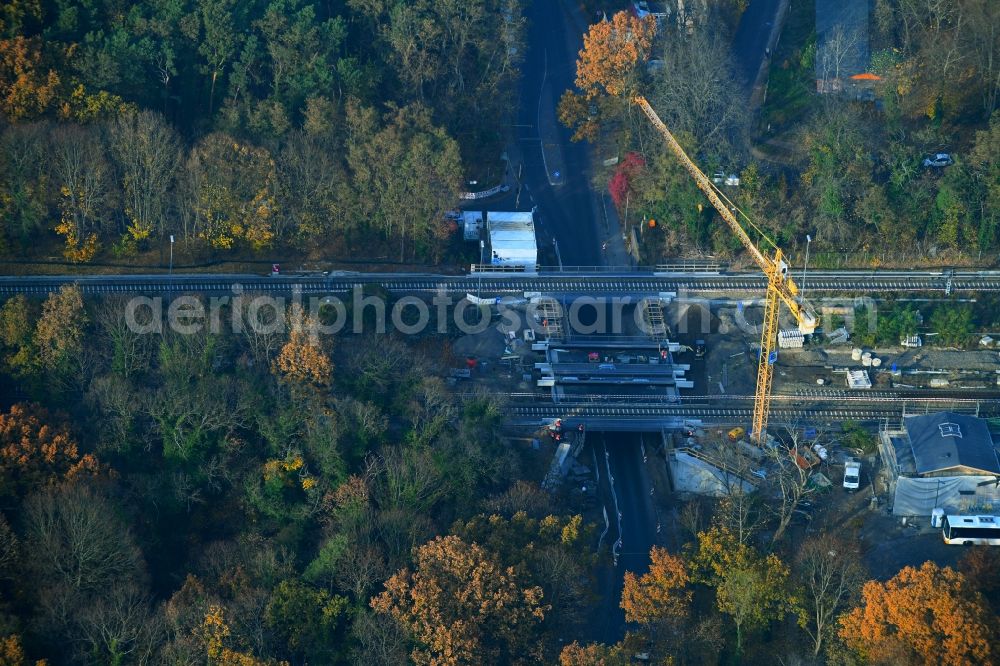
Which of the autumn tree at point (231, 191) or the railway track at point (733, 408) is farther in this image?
the autumn tree at point (231, 191)

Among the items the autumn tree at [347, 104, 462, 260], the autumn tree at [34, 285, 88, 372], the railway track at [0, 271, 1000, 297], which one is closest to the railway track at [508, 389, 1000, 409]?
the railway track at [0, 271, 1000, 297]

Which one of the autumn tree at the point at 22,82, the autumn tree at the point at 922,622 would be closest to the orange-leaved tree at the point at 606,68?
the autumn tree at the point at 22,82

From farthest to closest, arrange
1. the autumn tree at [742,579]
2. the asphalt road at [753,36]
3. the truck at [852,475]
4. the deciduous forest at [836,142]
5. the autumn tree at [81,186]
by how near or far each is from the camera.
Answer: the asphalt road at [753,36] → the deciduous forest at [836,142] → the autumn tree at [81,186] → the truck at [852,475] → the autumn tree at [742,579]

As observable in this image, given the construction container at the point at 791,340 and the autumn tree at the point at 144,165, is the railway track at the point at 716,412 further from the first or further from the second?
the autumn tree at the point at 144,165

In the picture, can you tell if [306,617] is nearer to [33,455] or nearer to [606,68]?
[33,455]

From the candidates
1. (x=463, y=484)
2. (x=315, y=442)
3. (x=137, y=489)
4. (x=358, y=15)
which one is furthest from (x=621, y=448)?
(x=358, y=15)

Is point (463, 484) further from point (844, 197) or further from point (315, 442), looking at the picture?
point (844, 197)

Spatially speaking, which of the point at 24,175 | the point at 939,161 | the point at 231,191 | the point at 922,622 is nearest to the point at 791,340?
the point at 939,161

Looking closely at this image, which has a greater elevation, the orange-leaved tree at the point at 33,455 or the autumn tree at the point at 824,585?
the orange-leaved tree at the point at 33,455
